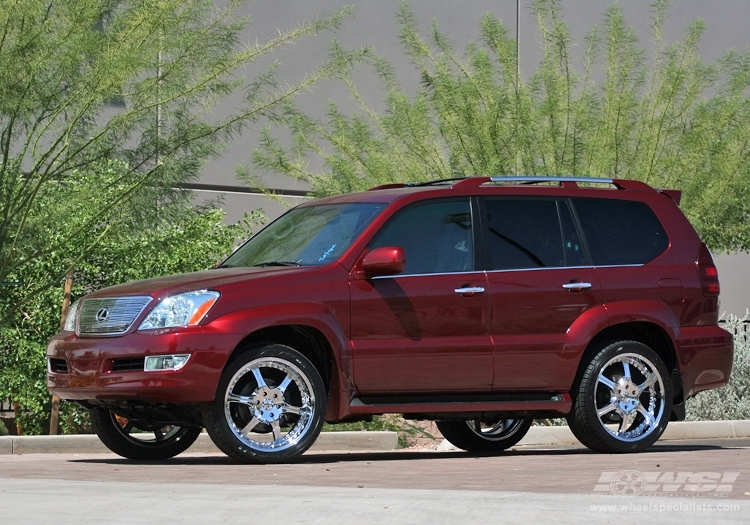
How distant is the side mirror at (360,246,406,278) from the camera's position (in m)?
8.94

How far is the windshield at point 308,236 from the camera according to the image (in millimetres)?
9430

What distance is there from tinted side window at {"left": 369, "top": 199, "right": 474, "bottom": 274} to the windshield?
183 millimetres

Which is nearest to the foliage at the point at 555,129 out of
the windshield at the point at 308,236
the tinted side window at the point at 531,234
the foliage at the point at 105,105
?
the foliage at the point at 105,105

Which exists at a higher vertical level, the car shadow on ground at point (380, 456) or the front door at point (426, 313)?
the front door at point (426, 313)

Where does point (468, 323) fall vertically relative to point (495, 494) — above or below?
above

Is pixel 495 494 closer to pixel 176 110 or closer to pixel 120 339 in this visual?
pixel 120 339

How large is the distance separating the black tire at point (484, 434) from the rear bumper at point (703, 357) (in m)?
1.46

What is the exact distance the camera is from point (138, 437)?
1009 cm

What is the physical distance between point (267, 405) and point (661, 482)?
2701mm

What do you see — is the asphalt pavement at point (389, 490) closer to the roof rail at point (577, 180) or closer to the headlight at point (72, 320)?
the headlight at point (72, 320)

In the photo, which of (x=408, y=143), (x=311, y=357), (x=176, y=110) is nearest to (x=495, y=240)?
(x=311, y=357)

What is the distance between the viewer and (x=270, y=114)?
13469 mm

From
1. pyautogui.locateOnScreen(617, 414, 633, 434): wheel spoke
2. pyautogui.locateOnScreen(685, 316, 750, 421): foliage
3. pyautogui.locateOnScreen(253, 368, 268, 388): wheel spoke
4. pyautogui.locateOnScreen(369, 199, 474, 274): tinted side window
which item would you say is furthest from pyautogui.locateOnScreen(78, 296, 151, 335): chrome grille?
pyautogui.locateOnScreen(685, 316, 750, 421): foliage

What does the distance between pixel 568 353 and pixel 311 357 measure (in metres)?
1.82
